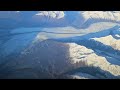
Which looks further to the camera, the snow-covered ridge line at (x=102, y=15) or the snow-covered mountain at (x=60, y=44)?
the snow-covered ridge line at (x=102, y=15)

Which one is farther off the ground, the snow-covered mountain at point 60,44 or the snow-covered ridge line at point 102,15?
the snow-covered ridge line at point 102,15

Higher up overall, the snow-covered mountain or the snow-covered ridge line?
the snow-covered ridge line

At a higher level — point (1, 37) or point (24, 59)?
point (1, 37)

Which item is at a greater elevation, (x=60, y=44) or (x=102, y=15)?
(x=102, y=15)

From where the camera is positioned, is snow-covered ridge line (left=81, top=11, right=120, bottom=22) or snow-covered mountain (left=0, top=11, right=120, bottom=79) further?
snow-covered ridge line (left=81, top=11, right=120, bottom=22)
